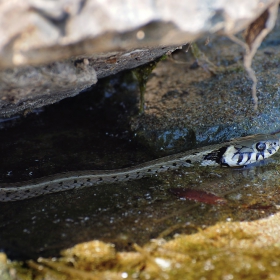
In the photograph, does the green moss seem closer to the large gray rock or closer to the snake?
the snake

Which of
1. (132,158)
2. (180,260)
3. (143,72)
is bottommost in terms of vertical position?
(180,260)

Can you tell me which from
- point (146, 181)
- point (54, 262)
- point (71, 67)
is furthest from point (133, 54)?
point (54, 262)

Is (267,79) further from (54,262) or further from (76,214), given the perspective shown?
(54,262)

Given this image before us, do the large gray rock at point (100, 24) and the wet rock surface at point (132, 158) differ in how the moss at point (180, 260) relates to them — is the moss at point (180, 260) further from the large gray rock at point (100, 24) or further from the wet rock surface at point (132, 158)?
the large gray rock at point (100, 24)

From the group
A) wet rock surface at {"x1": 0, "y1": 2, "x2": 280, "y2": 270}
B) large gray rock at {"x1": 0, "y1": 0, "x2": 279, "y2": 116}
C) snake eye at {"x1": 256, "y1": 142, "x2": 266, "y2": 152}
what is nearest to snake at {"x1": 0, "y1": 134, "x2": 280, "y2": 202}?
snake eye at {"x1": 256, "y1": 142, "x2": 266, "y2": 152}

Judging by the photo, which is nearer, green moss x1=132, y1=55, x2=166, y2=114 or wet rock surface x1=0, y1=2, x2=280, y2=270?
wet rock surface x1=0, y1=2, x2=280, y2=270

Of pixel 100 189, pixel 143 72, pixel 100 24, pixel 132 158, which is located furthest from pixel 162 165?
pixel 100 24

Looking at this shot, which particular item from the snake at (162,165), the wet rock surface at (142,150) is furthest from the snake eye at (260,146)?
the wet rock surface at (142,150)

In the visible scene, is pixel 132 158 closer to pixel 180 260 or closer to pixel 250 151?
pixel 250 151
